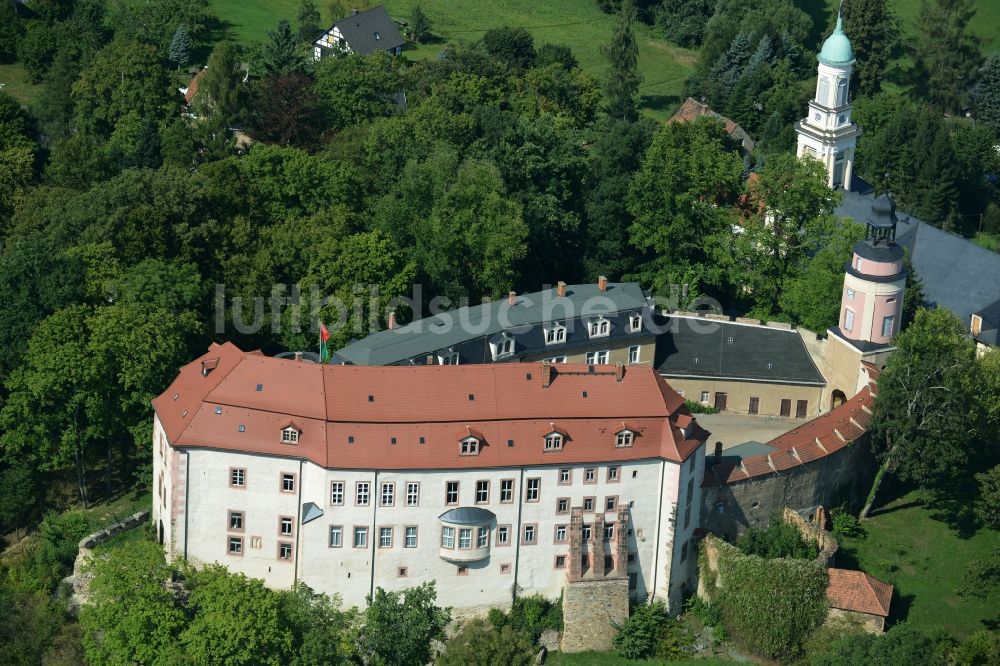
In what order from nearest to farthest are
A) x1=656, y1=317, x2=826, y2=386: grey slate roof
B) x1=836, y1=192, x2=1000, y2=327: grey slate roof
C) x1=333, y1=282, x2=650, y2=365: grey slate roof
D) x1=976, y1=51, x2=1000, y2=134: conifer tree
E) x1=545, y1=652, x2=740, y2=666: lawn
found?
x1=545, y1=652, x2=740, y2=666: lawn, x1=333, y1=282, x2=650, y2=365: grey slate roof, x1=656, y1=317, x2=826, y2=386: grey slate roof, x1=836, y1=192, x2=1000, y2=327: grey slate roof, x1=976, y1=51, x2=1000, y2=134: conifer tree

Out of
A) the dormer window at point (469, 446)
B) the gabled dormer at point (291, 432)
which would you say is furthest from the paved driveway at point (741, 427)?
the gabled dormer at point (291, 432)

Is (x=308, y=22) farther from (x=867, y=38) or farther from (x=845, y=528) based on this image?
(x=845, y=528)

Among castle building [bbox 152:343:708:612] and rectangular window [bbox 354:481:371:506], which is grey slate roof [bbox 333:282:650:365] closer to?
castle building [bbox 152:343:708:612]

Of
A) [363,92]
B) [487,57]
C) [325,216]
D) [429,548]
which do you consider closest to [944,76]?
[487,57]

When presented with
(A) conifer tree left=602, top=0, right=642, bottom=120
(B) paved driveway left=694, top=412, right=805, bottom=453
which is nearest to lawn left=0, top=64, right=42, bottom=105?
(A) conifer tree left=602, top=0, right=642, bottom=120

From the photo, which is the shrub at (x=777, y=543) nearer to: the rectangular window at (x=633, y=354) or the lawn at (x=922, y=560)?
the lawn at (x=922, y=560)

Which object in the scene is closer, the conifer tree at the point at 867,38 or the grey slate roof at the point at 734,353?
the grey slate roof at the point at 734,353
